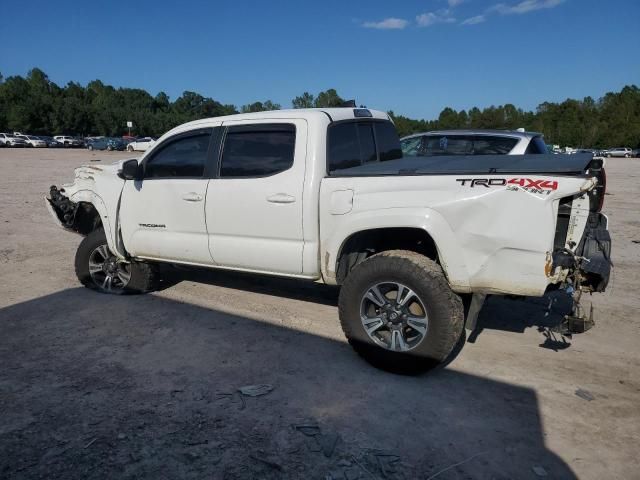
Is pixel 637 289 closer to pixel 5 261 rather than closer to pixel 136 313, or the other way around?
pixel 136 313

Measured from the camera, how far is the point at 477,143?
28.9 feet

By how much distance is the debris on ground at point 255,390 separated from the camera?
3506 millimetres

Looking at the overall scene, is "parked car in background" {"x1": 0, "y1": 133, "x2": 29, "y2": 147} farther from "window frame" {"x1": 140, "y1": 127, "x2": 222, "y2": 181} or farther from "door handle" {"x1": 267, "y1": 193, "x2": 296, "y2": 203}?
"door handle" {"x1": 267, "y1": 193, "x2": 296, "y2": 203}

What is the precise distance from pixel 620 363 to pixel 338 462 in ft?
8.69

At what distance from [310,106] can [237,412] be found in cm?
7692

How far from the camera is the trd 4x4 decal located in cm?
317

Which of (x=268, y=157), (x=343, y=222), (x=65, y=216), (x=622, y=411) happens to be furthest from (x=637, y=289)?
(x=65, y=216)

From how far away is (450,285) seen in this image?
11.8 ft

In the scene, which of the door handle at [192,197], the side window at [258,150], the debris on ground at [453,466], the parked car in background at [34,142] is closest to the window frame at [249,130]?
the side window at [258,150]

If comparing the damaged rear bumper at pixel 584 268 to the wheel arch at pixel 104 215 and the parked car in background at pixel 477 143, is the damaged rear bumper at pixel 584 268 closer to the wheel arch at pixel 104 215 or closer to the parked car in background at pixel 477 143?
the wheel arch at pixel 104 215

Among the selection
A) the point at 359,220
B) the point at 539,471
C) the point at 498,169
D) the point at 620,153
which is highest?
the point at 498,169

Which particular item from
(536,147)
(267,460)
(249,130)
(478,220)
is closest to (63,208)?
(249,130)

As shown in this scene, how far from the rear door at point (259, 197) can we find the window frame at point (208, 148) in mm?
104

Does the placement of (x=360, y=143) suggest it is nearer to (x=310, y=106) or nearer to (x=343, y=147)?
(x=343, y=147)
